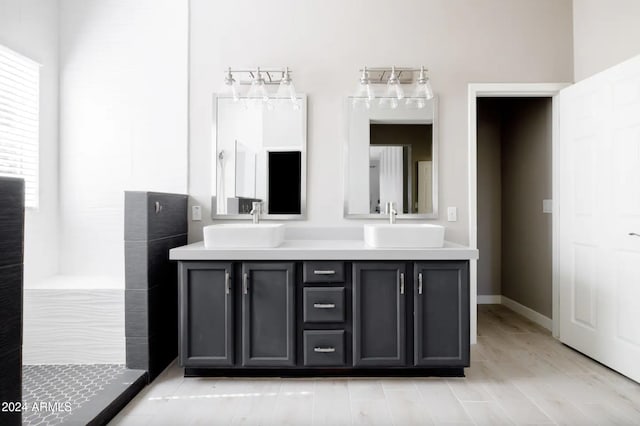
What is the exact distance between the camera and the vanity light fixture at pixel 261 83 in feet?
9.00

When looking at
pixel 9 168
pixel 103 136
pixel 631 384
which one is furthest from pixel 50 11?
pixel 631 384

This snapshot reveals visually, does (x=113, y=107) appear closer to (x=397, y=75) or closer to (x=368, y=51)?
(x=368, y=51)

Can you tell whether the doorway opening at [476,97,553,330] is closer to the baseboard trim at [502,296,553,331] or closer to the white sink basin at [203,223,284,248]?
the baseboard trim at [502,296,553,331]

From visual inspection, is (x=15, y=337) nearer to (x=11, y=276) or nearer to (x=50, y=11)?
(x=11, y=276)

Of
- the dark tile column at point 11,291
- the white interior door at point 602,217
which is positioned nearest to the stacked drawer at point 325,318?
the dark tile column at point 11,291

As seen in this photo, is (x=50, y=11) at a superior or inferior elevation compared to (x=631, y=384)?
superior

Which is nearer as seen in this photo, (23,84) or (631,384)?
(631,384)

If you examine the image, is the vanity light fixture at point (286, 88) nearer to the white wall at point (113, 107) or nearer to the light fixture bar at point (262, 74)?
the light fixture bar at point (262, 74)

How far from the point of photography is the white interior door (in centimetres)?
228

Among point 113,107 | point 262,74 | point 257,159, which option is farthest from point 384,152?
point 113,107

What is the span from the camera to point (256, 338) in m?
2.31

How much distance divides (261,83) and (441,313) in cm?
201

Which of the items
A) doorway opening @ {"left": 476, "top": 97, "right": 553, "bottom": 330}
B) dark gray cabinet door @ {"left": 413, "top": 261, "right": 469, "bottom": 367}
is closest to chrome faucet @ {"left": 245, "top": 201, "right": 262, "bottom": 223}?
dark gray cabinet door @ {"left": 413, "top": 261, "right": 469, "bottom": 367}

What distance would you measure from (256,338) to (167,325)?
72cm
